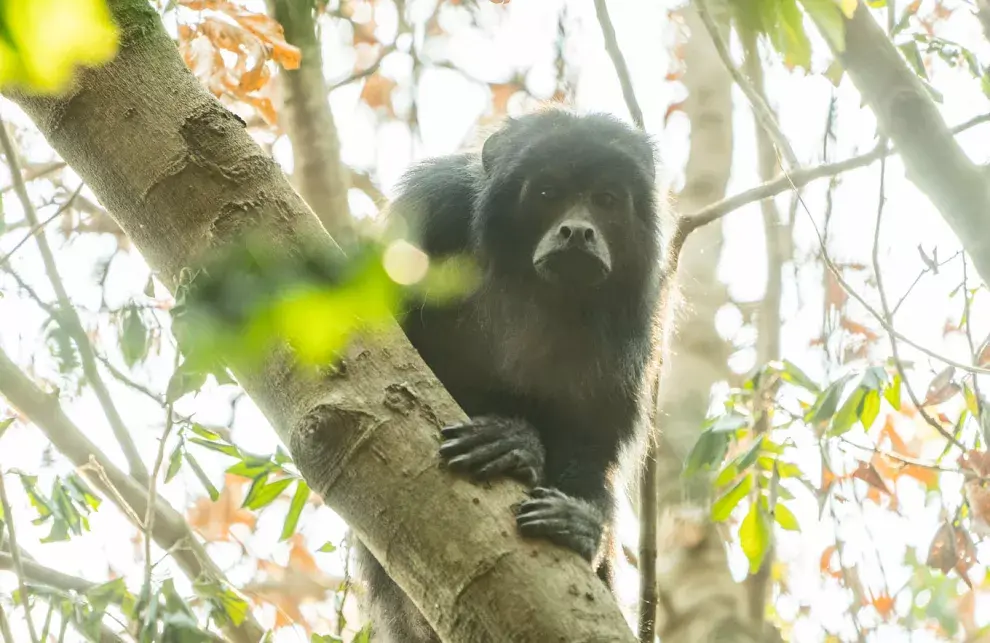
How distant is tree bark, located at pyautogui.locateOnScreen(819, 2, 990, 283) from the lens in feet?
6.26

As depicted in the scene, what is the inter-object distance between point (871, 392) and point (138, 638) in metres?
2.31

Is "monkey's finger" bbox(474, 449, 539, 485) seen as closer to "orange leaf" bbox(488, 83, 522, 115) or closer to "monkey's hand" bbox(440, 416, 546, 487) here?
"monkey's hand" bbox(440, 416, 546, 487)

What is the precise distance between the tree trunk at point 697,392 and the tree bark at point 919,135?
2.37 m

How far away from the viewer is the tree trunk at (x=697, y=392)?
14.2 ft

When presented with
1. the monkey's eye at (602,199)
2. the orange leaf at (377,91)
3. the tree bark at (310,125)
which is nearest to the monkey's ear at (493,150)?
the monkey's eye at (602,199)

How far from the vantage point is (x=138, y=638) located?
2602mm

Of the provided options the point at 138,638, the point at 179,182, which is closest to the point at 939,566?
the point at 138,638

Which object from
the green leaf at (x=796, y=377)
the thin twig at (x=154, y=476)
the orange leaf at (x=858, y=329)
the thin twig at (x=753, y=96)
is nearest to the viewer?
the thin twig at (x=753, y=96)

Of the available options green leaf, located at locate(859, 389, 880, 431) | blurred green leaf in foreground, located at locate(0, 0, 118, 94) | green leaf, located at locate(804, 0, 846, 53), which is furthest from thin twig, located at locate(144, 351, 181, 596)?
green leaf, located at locate(859, 389, 880, 431)

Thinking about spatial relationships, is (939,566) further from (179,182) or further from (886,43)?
(179,182)

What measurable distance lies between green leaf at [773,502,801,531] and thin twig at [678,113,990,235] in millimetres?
1133

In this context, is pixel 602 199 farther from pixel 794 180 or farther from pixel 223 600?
pixel 223 600

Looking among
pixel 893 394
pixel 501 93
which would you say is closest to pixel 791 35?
pixel 893 394

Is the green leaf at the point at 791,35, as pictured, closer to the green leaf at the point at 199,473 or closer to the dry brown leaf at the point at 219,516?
the green leaf at the point at 199,473
